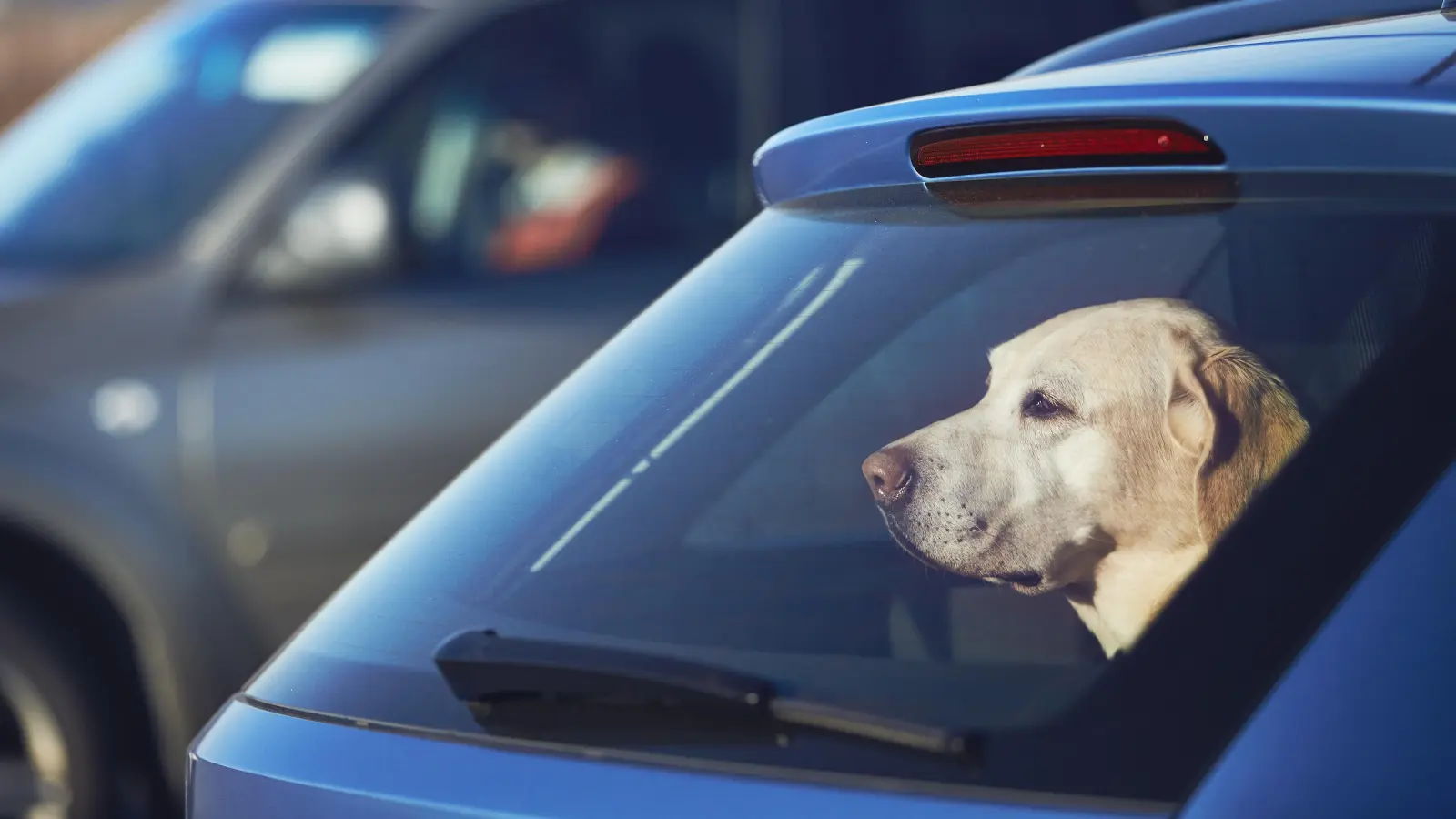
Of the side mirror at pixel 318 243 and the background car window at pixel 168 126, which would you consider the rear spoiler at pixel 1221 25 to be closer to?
the side mirror at pixel 318 243

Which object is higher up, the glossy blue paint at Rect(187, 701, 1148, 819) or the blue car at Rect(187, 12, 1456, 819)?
the blue car at Rect(187, 12, 1456, 819)

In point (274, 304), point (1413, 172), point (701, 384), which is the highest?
point (1413, 172)

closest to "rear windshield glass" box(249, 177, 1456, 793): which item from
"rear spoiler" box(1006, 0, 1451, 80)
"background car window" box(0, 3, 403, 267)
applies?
"rear spoiler" box(1006, 0, 1451, 80)

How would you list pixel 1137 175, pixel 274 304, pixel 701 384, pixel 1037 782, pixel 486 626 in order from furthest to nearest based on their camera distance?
pixel 274 304, pixel 701 384, pixel 486 626, pixel 1137 175, pixel 1037 782

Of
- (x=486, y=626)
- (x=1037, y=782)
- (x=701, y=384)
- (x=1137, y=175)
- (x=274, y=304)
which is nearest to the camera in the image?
(x=1037, y=782)

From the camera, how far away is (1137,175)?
142 centimetres

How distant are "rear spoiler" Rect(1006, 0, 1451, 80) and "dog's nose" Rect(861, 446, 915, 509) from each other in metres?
0.55

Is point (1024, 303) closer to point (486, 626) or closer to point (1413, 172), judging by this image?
point (1413, 172)

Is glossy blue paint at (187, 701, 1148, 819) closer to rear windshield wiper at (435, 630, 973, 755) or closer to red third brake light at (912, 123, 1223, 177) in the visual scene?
rear windshield wiper at (435, 630, 973, 755)

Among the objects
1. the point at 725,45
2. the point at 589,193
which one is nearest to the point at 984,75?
the point at 725,45

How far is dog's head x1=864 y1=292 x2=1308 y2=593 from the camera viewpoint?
142 centimetres

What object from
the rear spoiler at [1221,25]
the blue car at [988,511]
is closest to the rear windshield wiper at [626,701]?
the blue car at [988,511]

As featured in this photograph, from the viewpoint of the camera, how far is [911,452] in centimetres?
154

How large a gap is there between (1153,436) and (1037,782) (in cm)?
38
